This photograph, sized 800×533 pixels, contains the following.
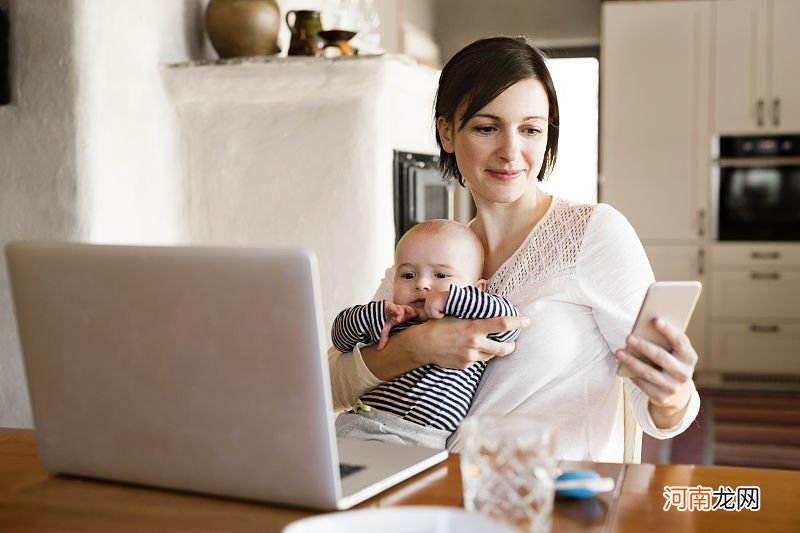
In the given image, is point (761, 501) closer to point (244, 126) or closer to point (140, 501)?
point (140, 501)

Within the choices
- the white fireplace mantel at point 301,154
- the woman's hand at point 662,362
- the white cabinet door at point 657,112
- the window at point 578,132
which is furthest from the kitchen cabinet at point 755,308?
the woman's hand at point 662,362

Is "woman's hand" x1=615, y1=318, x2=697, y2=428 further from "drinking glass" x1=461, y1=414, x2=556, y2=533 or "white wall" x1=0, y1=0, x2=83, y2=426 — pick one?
"white wall" x1=0, y1=0, x2=83, y2=426

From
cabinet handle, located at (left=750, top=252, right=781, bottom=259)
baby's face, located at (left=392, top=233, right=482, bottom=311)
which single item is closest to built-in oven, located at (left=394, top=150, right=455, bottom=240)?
baby's face, located at (left=392, top=233, right=482, bottom=311)

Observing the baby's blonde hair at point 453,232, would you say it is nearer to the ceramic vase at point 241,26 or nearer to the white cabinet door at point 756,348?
the ceramic vase at point 241,26

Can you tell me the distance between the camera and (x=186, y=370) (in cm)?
94

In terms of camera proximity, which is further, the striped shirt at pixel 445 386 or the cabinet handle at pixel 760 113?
the cabinet handle at pixel 760 113

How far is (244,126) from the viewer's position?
9.99ft

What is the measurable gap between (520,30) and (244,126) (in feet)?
11.8

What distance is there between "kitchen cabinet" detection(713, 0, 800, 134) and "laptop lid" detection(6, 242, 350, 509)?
4.79m

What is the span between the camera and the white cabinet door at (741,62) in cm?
515

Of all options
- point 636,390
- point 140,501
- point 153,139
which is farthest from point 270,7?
point 140,501

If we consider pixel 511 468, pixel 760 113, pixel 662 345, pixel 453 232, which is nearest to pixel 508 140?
pixel 453 232

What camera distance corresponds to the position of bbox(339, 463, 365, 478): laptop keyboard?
3.46 ft

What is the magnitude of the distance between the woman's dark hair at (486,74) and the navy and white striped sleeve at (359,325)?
38 centimetres
